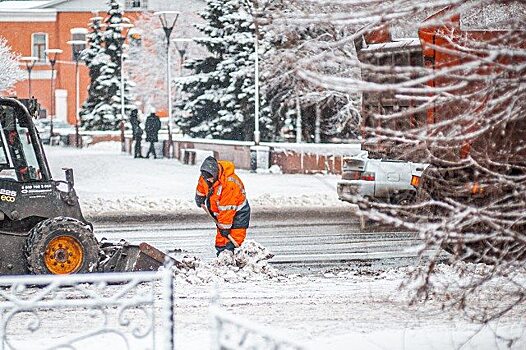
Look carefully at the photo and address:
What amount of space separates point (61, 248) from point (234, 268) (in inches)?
73.1

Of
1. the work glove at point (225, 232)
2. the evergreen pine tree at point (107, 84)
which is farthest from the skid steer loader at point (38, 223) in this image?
the evergreen pine tree at point (107, 84)

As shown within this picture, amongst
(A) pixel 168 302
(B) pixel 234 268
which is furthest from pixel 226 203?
(A) pixel 168 302

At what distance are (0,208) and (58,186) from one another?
70cm

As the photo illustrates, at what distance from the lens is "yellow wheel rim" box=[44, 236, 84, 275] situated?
1207 centimetres

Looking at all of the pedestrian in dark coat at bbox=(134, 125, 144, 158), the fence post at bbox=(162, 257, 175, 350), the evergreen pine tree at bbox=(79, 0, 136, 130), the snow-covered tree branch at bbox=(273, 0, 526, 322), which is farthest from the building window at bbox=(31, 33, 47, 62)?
the snow-covered tree branch at bbox=(273, 0, 526, 322)

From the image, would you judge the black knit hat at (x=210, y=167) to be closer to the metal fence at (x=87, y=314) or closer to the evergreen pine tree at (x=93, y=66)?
the metal fence at (x=87, y=314)

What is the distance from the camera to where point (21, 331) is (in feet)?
32.2

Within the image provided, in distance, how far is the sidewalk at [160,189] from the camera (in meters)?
24.2

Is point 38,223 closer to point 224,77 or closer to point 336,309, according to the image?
point 336,309

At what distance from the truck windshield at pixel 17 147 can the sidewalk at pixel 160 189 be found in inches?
375

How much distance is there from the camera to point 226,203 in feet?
43.1

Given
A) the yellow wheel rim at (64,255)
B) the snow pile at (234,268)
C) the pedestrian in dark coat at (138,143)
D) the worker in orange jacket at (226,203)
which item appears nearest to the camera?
the yellow wheel rim at (64,255)

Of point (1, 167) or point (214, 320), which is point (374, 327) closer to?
point (214, 320)

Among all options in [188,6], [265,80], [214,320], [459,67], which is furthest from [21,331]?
[188,6]
